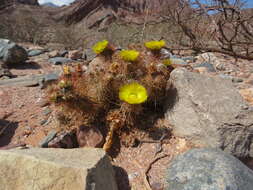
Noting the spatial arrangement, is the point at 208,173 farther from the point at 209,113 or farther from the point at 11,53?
the point at 11,53

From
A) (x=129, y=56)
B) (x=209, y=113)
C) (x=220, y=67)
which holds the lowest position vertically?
(x=209, y=113)

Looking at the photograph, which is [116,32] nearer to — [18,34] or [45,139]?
[18,34]

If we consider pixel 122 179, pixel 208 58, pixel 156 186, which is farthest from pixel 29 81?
pixel 208 58

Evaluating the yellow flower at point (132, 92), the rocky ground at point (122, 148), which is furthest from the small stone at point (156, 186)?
the yellow flower at point (132, 92)

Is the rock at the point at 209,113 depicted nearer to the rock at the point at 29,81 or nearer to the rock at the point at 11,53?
the rock at the point at 29,81

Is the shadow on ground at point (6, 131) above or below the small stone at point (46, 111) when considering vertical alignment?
below

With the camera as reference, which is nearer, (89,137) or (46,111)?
(89,137)
